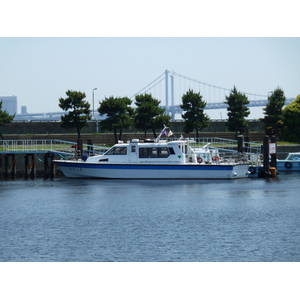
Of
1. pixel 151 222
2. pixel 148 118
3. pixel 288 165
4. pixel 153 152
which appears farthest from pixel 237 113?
pixel 151 222

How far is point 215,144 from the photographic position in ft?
243

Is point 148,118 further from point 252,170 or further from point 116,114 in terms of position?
point 252,170

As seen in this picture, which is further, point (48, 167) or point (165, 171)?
point (48, 167)

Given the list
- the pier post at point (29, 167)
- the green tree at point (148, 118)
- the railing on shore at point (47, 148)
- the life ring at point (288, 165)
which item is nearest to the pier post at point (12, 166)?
the railing on shore at point (47, 148)

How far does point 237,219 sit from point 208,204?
17.0 ft

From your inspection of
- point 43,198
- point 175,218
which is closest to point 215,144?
point 43,198

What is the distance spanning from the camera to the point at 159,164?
49.5 metres

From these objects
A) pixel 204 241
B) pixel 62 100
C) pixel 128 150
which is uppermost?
pixel 62 100

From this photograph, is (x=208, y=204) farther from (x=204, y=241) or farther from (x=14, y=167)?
(x=14, y=167)

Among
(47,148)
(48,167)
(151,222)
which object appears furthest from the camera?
(47,148)

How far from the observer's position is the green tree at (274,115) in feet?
→ 261

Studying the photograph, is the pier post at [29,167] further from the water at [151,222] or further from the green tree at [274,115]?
the green tree at [274,115]

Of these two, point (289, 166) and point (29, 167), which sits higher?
point (29, 167)

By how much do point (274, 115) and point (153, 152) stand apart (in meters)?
33.4
